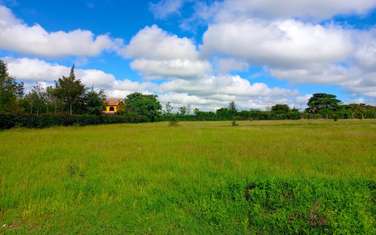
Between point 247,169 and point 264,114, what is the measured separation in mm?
61816

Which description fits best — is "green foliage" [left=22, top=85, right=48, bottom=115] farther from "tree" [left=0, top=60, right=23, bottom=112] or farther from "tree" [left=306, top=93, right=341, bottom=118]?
"tree" [left=306, top=93, right=341, bottom=118]

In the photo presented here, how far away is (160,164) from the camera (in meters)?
8.38

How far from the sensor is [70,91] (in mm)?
42656

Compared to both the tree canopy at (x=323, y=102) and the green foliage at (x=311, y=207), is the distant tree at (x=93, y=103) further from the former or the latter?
the tree canopy at (x=323, y=102)

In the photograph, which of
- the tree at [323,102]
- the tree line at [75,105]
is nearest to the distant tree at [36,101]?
the tree line at [75,105]

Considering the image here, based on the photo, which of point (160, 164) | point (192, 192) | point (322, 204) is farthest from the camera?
point (160, 164)

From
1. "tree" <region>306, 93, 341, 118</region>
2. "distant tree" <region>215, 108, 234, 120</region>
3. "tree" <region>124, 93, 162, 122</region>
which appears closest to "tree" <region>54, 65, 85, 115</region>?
"tree" <region>124, 93, 162, 122</region>

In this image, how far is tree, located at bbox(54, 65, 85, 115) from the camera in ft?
140

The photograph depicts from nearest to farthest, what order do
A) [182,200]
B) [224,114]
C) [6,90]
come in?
[182,200], [6,90], [224,114]

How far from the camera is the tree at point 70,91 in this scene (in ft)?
140

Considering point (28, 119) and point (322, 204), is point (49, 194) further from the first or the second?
point (28, 119)

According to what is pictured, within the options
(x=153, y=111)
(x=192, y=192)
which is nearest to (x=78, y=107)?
(x=153, y=111)

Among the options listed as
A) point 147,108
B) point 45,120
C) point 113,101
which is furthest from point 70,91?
point 113,101

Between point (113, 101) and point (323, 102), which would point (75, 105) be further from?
point (323, 102)
